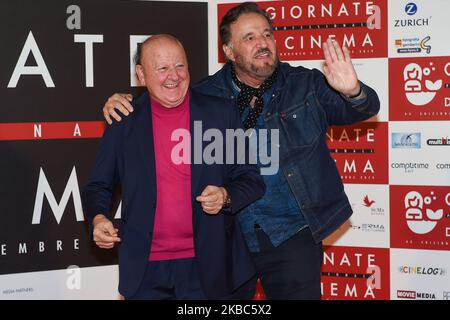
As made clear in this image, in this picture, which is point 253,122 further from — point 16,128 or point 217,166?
point 16,128

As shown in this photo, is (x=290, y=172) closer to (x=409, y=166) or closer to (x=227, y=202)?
(x=227, y=202)

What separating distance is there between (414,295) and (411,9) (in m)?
1.73

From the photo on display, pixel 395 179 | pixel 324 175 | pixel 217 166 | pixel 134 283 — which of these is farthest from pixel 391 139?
pixel 134 283

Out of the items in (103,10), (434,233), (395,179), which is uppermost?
(103,10)

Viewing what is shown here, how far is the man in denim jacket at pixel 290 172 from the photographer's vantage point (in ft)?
9.52

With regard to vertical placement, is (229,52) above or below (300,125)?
above

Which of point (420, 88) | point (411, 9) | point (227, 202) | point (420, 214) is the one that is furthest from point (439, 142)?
point (227, 202)

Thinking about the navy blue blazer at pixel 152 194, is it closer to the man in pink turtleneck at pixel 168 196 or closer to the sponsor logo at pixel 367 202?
the man in pink turtleneck at pixel 168 196

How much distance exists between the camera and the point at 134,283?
2504 mm

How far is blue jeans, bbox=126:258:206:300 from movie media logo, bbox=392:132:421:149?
6.59 ft

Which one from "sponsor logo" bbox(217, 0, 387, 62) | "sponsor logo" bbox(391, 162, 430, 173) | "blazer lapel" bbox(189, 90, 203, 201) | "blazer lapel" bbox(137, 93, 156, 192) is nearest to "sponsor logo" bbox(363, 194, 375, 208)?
"sponsor logo" bbox(391, 162, 430, 173)

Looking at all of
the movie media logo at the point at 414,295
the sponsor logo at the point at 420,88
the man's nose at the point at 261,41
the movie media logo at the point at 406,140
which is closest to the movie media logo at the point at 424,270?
the movie media logo at the point at 414,295

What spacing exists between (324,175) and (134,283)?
99cm

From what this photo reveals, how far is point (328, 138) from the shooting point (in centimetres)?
432
